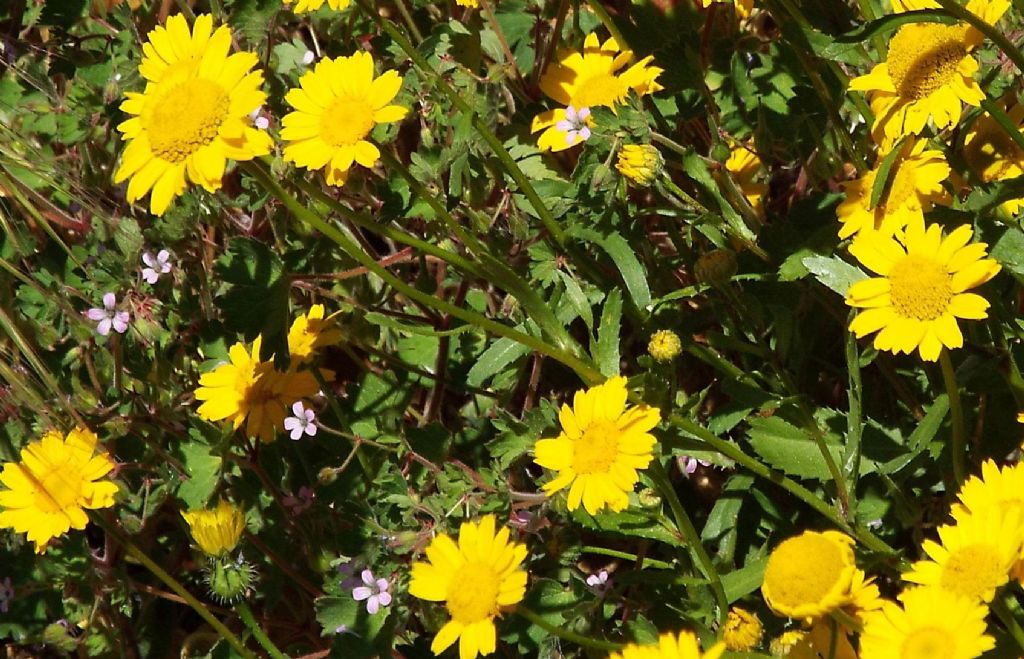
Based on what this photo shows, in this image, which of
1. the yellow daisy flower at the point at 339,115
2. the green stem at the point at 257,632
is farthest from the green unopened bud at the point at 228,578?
the yellow daisy flower at the point at 339,115

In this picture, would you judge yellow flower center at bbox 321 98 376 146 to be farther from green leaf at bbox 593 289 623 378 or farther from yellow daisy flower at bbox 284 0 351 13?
green leaf at bbox 593 289 623 378

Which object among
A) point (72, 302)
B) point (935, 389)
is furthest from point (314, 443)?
point (935, 389)

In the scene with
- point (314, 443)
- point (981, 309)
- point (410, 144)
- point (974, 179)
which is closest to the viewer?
point (981, 309)

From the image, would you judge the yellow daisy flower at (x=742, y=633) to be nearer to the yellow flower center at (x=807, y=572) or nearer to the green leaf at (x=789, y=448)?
the yellow flower center at (x=807, y=572)

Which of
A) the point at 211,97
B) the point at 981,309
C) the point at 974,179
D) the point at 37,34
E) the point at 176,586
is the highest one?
the point at 37,34

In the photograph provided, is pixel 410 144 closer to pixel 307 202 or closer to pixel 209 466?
pixel 307 202

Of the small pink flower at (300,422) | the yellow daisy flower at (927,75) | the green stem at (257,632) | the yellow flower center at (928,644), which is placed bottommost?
the green stem at (257,632)

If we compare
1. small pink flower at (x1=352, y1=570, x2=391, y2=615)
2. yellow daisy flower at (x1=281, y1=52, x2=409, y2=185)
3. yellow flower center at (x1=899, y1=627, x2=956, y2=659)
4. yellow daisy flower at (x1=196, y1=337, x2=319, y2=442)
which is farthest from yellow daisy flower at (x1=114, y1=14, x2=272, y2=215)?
yellow flower center at (x1=899, y1=627, x2=956, y2=659)
